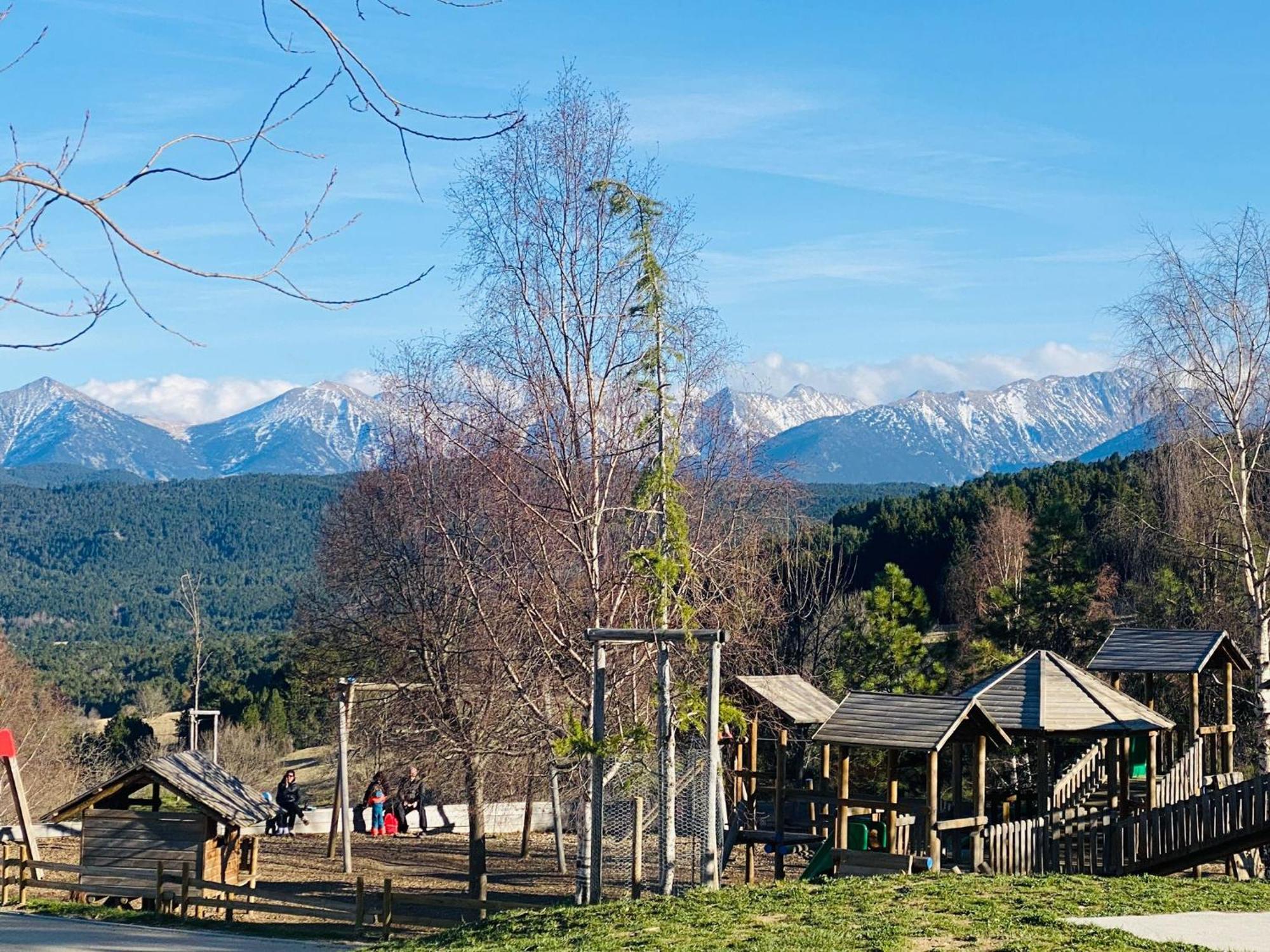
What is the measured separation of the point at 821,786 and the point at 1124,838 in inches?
255

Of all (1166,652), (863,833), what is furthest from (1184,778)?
(863,833)

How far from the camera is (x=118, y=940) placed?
794 inches

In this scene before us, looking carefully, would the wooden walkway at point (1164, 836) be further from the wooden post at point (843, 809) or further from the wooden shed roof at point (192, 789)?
the wooden shed roof at point (192, 789)

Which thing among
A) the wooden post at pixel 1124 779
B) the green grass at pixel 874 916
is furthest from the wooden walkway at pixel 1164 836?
the green grass at pixel 874 916

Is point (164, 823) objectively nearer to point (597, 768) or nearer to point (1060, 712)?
point (597, 768)

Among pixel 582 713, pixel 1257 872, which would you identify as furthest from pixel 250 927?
pixel 1257 872

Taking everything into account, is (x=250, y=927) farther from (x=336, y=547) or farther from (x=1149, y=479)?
(x=1149, y=479)

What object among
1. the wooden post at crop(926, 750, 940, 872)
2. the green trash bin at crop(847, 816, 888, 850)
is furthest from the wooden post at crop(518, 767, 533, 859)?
the wooden post at crop(926, 750, 940, 872)

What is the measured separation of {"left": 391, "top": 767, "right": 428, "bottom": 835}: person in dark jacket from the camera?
3617cm

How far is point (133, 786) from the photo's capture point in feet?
82.8

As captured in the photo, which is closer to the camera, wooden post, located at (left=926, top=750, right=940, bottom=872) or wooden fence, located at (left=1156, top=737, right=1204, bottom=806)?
wooden post, located at (left=926, top=750, right=940, bottom=872)

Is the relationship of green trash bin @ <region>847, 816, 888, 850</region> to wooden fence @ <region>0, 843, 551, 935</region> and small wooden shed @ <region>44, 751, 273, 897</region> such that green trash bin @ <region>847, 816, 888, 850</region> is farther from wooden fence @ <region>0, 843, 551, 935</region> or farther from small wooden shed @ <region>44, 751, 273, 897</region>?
small wooden shed @ <region>44, 751, 273, 897</region>

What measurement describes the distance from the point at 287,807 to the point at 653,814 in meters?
14.5

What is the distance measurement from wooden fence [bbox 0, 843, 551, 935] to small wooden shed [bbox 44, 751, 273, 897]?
10.8 inches
